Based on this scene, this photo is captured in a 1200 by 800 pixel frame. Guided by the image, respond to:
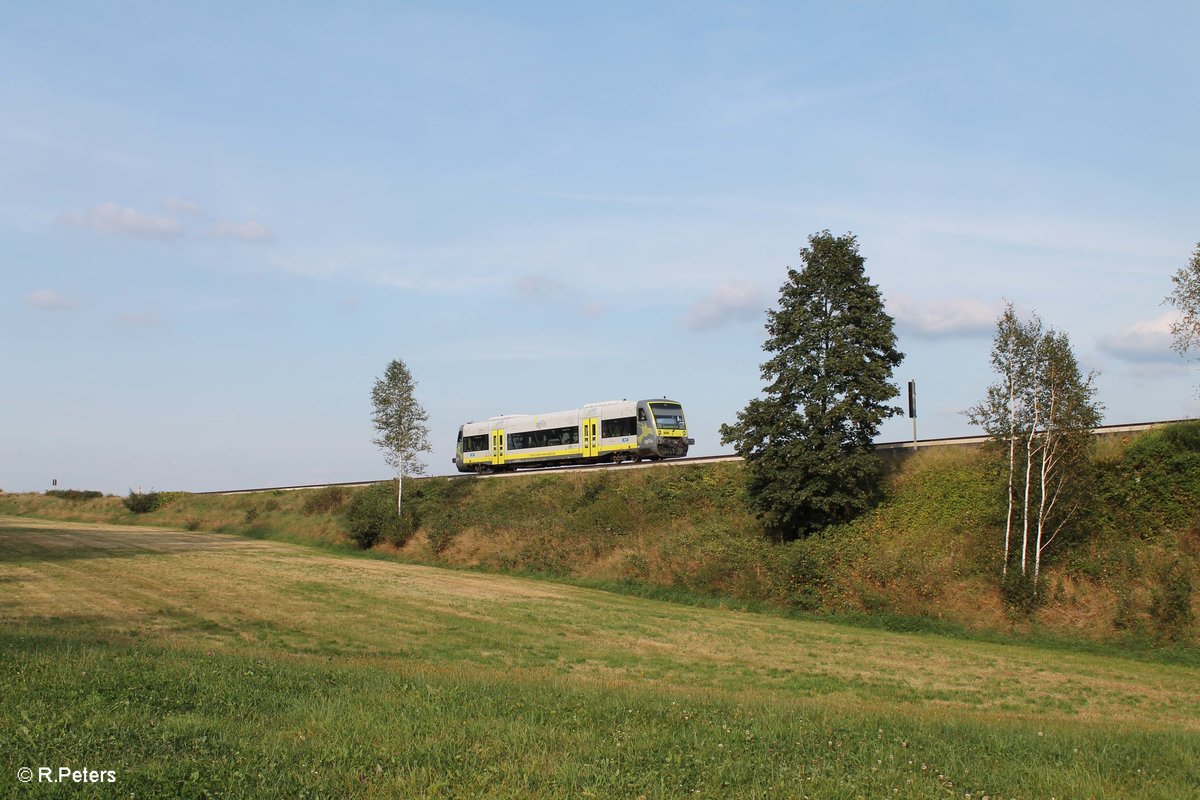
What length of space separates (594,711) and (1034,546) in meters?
24.1

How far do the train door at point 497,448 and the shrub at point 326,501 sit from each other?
10662mm

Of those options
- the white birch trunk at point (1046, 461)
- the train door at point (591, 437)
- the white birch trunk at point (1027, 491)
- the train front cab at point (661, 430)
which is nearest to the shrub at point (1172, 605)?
the white birch trunk at point (1046, 461)

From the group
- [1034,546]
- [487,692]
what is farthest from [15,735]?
[1034,546]

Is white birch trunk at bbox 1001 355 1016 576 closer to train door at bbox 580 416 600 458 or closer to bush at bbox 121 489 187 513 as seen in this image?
train door at bbox 580 416 600 458

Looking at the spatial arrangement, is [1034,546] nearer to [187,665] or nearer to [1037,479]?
[1037,479]

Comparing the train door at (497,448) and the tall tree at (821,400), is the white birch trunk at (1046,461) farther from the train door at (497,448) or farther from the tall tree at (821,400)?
the train door at (497,448)

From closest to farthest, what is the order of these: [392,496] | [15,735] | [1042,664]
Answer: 1. [15,735]
2. [1042,664]
3. [392,496]

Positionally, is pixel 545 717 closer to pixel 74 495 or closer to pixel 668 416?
pixel 668 416

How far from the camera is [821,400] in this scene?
1455 inches

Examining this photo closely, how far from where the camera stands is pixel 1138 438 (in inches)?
1283

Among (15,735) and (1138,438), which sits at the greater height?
(1138,438)

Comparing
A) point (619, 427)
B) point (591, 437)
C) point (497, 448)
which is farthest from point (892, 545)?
point (497, 448)

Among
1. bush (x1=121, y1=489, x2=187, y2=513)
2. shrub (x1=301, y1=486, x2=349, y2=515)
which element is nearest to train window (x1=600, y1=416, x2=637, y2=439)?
shrub (x1=301, y1=486, x2=349, y2=515)

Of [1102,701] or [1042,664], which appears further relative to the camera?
[1042,664]
